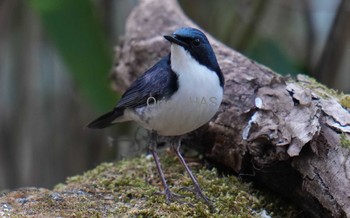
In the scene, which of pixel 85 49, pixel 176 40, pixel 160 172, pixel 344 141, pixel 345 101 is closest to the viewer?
pixel 344 141

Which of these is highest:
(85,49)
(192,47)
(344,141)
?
(192,47)

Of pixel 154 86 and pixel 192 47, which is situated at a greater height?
pixel 192 47

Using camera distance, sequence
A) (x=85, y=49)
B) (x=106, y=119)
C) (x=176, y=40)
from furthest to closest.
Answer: (x=85, y=49), (x=106, y=119), (x=176, y=40)

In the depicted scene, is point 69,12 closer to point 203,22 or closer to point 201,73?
point 203,22


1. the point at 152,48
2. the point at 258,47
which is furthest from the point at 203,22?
the point at 152,48

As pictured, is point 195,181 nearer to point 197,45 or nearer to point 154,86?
point 154,86

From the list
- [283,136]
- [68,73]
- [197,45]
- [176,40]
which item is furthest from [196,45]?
[68,73]

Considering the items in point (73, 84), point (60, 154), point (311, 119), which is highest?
point (311, 119)
